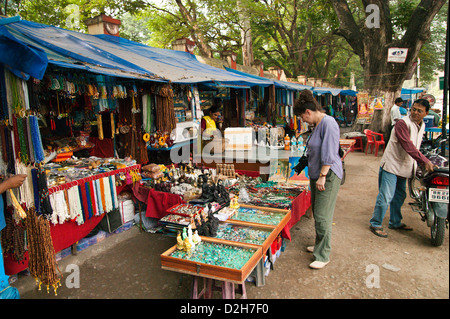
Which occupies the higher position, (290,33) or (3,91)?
(290,33)

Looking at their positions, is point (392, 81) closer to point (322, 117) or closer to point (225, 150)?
point (225, 150)

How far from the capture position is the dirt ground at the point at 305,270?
2809 mm

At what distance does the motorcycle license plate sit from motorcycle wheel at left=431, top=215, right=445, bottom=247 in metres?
0.25

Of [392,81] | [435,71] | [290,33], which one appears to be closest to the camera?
[392,81]

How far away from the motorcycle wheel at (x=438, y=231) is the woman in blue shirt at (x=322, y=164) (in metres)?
1.36

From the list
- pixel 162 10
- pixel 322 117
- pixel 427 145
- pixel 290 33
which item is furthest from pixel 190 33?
pixel 322 117

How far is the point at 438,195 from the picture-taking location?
3.29 metres

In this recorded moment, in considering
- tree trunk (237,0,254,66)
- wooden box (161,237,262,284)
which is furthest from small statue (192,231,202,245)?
tree trunk (237,0,254,66)

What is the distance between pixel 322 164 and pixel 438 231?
1731mm

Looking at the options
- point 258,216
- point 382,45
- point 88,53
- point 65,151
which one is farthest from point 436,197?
point 382,45

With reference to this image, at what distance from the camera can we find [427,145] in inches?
280

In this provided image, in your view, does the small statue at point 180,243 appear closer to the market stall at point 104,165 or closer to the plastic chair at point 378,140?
the market stall at point 104,165

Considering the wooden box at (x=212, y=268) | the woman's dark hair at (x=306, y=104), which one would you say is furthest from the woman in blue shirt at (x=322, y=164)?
the wooden box at (x=212, y=268)
